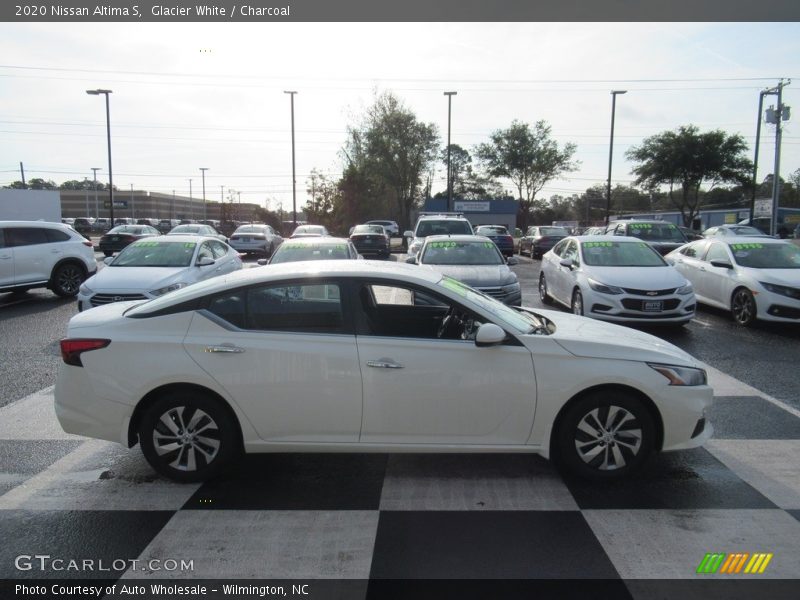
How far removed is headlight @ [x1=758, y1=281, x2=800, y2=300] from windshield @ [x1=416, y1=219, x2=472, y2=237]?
830 centimetres

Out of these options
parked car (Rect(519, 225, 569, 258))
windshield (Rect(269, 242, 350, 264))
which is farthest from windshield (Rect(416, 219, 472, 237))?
parked car (Rect(519, 225, 569, 258))

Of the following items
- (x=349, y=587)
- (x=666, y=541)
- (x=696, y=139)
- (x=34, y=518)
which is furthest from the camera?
(x=696, y=139)

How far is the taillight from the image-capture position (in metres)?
4.01

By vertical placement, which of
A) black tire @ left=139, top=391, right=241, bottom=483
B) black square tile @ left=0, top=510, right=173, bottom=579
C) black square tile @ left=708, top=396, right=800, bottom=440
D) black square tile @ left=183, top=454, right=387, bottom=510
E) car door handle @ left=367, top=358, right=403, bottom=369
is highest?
car door handle @ left=367, top=358, right=403, bottom=369

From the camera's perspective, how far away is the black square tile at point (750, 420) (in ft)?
16.4

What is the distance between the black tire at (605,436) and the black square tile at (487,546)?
1.55 ft

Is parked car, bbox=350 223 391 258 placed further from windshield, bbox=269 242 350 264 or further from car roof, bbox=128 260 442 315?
car roof, bbox=128 260 442 315

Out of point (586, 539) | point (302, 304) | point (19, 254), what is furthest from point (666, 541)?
point (19, 254)

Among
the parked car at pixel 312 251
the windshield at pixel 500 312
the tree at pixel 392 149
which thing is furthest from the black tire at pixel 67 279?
the tree at pixel 392 149

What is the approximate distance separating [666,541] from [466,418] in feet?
4.48

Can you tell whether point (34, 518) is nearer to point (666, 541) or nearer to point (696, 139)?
point (666, 541)

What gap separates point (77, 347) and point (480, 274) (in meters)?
7.01

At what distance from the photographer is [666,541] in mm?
3316

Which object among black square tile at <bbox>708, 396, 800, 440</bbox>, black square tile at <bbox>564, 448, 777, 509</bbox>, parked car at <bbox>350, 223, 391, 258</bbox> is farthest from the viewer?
parked car at <bbox>350, 223, 391, 258</bbox>
